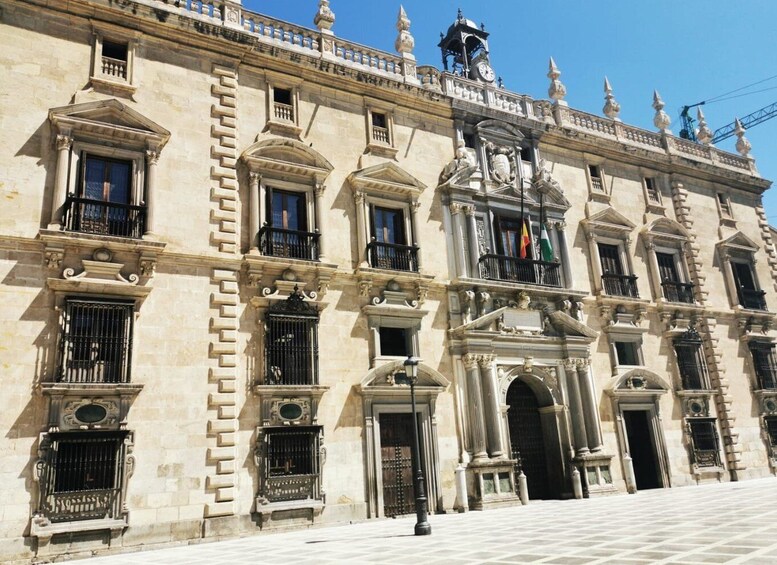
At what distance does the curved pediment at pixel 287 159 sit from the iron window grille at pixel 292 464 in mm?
6947

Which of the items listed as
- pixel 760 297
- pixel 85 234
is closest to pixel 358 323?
pixel 85 234

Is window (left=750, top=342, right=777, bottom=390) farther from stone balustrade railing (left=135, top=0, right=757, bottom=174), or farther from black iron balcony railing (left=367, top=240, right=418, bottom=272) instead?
black iron balcony railing (left=367, top=240, right=418, bottom=272)

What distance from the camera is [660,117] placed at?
26922mm

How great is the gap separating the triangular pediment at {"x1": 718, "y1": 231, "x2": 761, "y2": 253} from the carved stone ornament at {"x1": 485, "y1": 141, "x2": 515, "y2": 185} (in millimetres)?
10578

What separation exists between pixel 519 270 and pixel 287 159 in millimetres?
8264

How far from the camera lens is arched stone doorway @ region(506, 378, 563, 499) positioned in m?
19.7

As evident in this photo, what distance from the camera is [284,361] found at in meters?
16.0

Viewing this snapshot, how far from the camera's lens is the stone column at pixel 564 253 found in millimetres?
21562

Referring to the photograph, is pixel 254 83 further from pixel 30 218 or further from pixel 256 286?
pixel 30 218

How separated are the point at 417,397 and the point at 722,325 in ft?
47.5

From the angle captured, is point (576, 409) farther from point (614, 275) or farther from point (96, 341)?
point (96, 341)

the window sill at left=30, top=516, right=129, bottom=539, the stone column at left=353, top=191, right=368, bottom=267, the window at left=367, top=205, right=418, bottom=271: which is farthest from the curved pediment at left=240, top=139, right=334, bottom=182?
the window sill at left=30, top=516, right=129, bottom=539

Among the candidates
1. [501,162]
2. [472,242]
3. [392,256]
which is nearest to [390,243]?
[392,256]

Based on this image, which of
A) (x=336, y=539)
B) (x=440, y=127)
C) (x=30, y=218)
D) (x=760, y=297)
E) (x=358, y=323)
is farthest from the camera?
(x=760, y=297)
